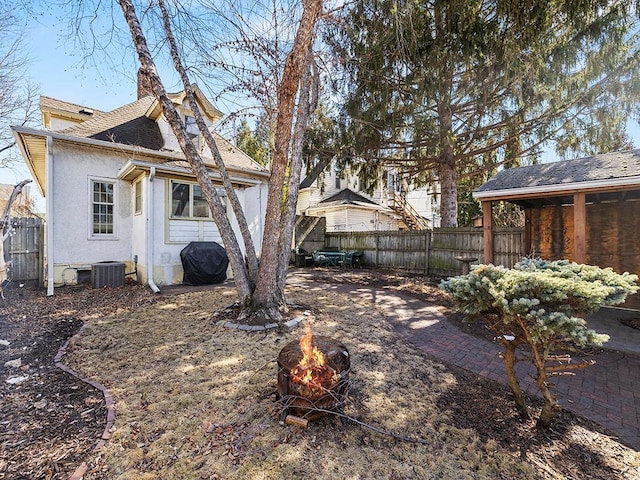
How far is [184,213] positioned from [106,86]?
341 centimetres

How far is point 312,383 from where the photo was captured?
2.49 meters

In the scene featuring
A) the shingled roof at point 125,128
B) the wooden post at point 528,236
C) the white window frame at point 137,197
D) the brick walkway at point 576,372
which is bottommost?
the brick walkway at point 576,372

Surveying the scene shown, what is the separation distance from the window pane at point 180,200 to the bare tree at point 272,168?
142 inches

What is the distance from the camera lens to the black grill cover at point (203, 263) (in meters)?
8.27

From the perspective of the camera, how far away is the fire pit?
2.51m

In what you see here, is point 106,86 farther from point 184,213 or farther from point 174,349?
point 174,349

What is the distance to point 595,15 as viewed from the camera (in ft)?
22.8

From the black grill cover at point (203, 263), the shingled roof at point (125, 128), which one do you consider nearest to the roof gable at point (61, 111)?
the shingled roof at point (125, 128)

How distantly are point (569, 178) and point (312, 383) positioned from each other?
6.20m

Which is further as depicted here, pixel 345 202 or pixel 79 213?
pixel 345 202

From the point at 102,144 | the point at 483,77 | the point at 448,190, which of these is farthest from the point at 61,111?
the point at 448,190

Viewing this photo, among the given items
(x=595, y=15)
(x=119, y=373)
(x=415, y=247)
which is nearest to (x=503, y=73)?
(x=595, y=15)

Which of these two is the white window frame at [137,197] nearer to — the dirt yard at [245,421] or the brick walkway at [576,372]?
the dirt yard at [245,421]

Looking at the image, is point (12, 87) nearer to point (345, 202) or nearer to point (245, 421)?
point (345, 202)
